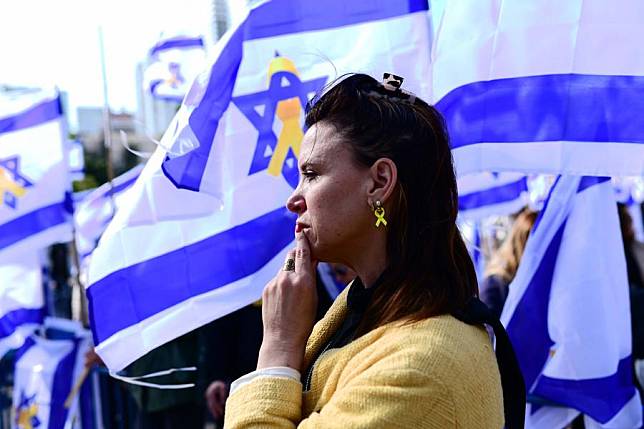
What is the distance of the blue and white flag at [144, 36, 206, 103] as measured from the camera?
767cm

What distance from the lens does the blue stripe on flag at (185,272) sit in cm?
342

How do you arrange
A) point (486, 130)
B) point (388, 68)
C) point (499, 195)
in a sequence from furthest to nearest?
point (499, 195) < point (388, 68) < point (486, 130)

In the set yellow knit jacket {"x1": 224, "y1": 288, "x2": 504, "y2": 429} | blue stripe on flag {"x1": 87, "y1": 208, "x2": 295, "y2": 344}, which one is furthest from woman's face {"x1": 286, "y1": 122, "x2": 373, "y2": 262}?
blue stripe on flag {"x1": 87, "y1": 208, "x2": 295, "y2": 344}

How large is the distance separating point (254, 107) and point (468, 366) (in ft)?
7.28

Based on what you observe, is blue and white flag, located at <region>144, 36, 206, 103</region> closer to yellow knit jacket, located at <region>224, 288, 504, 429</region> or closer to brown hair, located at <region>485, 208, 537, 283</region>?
brown hair, located at <region>485, 208, 537, 283</region>

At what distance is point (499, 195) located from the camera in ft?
21.3

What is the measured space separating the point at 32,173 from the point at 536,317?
3687 millimetres

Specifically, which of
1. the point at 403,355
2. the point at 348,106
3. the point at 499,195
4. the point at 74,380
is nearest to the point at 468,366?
the point at 403,355

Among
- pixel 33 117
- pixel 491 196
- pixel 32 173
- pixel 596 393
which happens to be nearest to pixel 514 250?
pixel 596 393

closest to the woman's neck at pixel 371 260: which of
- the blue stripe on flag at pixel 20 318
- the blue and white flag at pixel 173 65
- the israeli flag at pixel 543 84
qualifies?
the israeli flag at pixel 543 84

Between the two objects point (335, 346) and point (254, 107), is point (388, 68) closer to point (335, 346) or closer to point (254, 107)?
point (254, 107)

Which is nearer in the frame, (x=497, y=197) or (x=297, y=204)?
(x=297, y=204)

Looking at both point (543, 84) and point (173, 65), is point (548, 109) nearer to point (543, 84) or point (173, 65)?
point (543, 84)

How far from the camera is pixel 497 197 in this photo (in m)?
6.46
